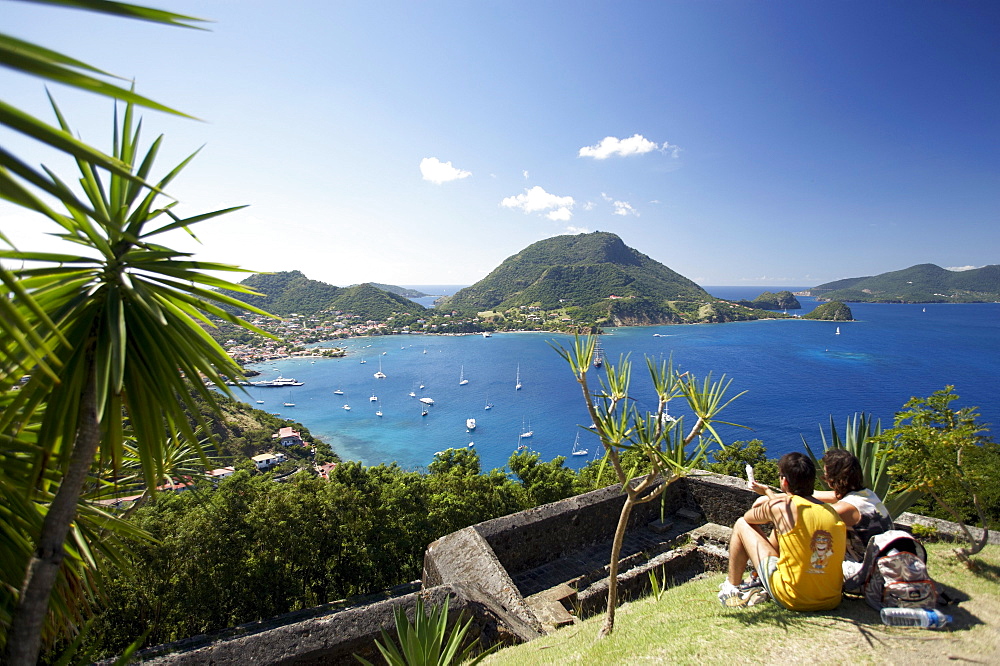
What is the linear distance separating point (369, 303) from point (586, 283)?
71.2m

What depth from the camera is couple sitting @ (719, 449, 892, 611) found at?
2930mm

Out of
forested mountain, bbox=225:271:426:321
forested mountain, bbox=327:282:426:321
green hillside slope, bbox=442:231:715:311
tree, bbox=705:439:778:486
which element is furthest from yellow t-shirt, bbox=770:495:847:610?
forested mountain, bbox=225:271:426:321

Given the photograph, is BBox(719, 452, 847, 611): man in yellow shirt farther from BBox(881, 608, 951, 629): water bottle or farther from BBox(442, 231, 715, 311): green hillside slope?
BBox(442, 231, 715, 311): green hillside slope

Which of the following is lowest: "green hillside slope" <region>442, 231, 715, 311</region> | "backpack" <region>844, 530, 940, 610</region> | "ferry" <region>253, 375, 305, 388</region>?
"ferry" <region>253, 375, 305, 388</region>

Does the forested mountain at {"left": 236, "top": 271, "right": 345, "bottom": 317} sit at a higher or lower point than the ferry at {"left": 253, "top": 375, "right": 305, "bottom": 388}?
higher

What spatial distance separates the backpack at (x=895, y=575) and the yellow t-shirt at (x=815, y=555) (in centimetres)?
19

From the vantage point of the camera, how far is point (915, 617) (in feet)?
8.54

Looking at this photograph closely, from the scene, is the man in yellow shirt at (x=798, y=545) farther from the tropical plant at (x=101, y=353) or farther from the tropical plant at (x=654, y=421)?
the tropical plant at (x=101, y=353)

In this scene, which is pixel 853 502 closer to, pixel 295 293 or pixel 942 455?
pixel 942 455

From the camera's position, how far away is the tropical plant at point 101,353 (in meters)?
1.61

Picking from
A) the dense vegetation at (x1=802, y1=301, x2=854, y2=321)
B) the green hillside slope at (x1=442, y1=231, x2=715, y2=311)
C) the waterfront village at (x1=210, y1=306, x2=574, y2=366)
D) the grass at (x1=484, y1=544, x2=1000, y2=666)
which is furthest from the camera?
the green hillside slope at (x1=442, y1=231, x2=715, y2=311)

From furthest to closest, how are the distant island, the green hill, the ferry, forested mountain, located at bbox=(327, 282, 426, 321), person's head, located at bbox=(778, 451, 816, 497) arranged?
forested mountain, located at bbox=(327, 282, 426, 321) < the green hill < the distant island < the ferry < person's head, located at bbox=(778, 451, 816, 497)

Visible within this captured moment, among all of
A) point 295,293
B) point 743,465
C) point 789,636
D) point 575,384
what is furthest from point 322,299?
point 789,636

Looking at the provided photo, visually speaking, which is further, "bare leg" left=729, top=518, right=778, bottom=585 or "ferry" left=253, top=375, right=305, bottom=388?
"ferry" left=253, top=375, right=305, bottom=388
